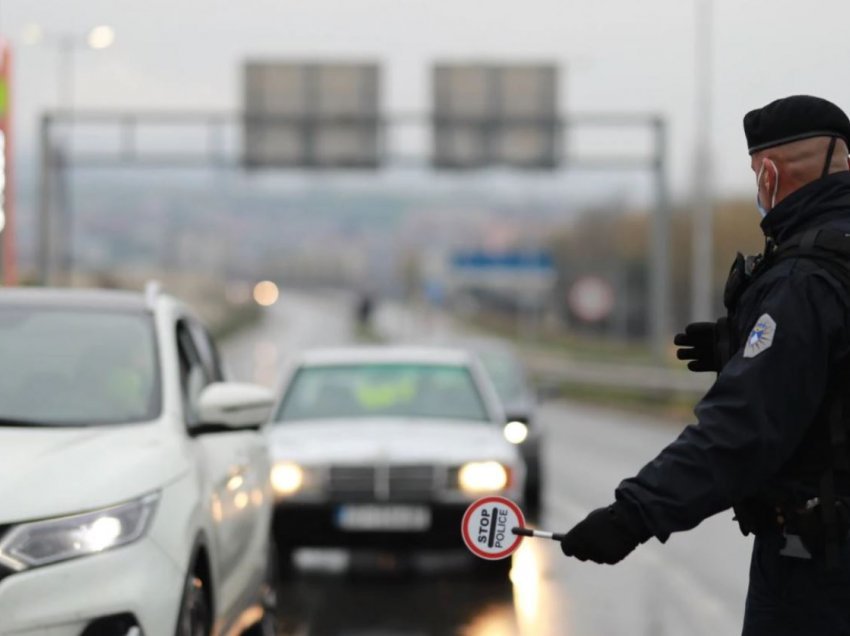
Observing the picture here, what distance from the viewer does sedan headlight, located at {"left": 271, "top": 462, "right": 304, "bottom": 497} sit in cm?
1080

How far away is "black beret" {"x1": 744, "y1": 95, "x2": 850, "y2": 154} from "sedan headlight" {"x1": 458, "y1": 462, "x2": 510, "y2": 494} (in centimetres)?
689

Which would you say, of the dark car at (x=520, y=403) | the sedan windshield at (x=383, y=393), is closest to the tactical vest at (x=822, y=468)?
the sedan windshield at (x=383, y=393)

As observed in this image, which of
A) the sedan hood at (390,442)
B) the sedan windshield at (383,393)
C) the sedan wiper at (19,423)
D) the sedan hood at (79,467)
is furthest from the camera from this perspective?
the sedan windshield at (383,393)

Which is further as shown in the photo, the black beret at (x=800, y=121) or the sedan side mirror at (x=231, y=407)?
the sedan side mirror at (x=231, y=407)

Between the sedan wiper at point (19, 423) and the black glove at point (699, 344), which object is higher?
the black glove at point (699, 344)

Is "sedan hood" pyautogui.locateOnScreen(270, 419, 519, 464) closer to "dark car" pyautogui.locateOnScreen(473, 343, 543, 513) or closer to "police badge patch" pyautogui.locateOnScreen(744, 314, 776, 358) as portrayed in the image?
"dark car" pyautogui.locateOnScreen(473, 343, 543, 513)

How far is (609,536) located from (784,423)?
42 cm

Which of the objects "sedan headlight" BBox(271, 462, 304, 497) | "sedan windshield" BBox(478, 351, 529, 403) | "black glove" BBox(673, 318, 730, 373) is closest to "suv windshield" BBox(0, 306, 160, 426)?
"black glove" BBox(673, 318, 730, 373)

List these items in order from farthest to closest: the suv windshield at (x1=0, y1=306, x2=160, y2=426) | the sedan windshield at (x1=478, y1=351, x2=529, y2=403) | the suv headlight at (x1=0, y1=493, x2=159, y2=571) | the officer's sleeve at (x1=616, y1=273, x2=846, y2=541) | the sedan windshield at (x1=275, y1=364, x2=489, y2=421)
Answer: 1. the sedan windshield at (x1=478, y1=351, x2=529, y2=403)
2. the sedan windshield at (x1=275, y1=364, x2=489, y2=421)
3. the suv windshield at (x1=0, y1=306, x2=160, y2=426)
4. the suv headlight at (x1=0, y1=493, x2=159, y2=571)
5. the officer's sleeve at (x1=616, y1=273, x2=846, y2=541)

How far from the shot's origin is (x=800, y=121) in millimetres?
3896

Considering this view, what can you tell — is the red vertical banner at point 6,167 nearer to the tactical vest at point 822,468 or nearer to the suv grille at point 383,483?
the suv grille at point 383,483

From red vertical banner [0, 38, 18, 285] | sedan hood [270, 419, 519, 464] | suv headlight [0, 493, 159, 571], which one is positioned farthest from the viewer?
red vertical banner [0, 38, 18, 285]

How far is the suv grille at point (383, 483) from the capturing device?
1070cm

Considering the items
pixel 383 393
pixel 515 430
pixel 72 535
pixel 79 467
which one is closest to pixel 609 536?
pixel 72 535
